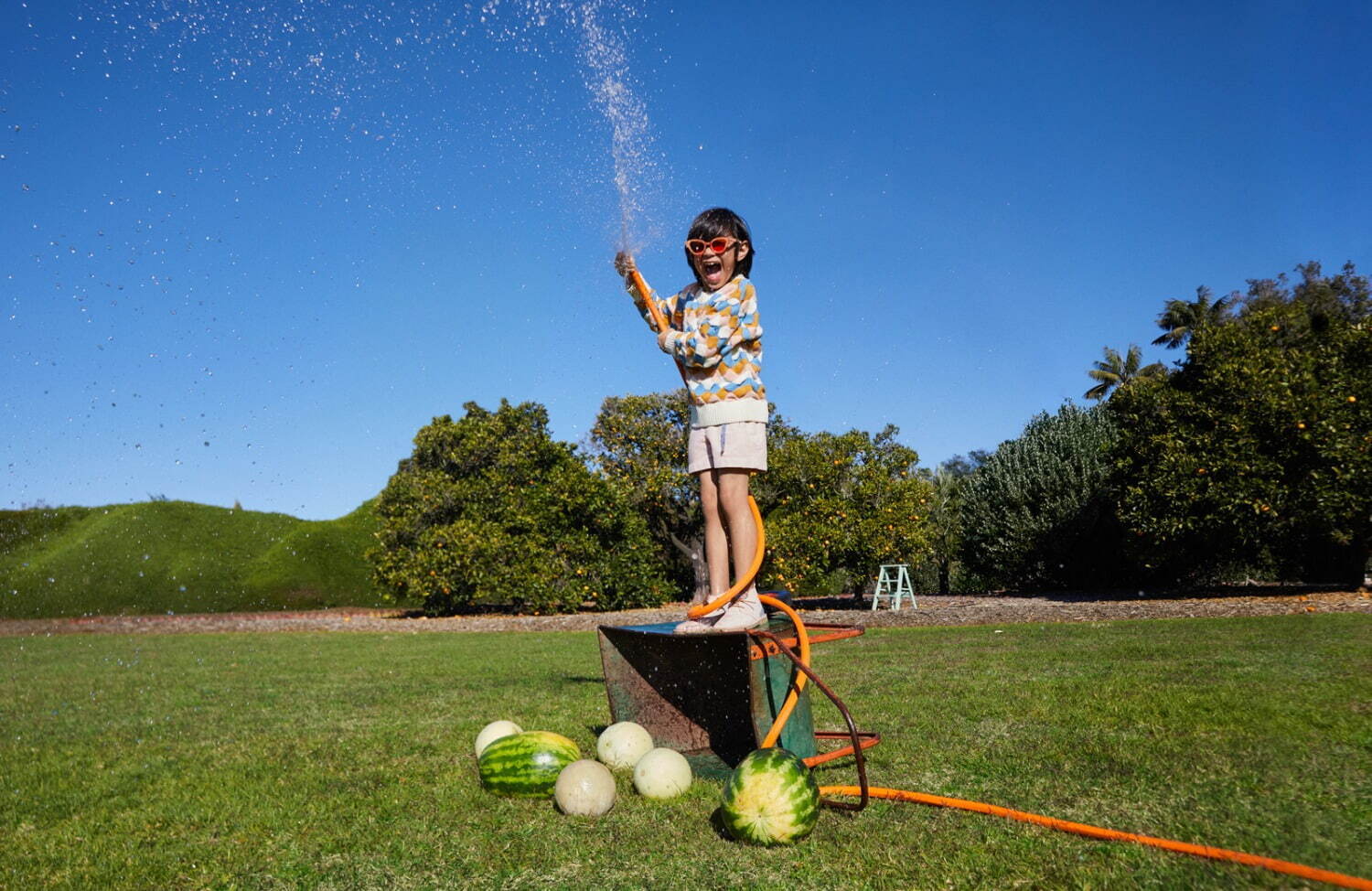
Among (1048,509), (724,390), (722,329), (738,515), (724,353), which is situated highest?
(1048,509)

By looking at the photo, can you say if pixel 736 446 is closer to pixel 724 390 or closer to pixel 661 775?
pixel 724 390

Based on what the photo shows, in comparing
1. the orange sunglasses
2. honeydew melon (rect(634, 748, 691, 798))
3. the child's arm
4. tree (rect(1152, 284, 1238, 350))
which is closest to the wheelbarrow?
honeydew melon (rect(634, 748, 691, 798))

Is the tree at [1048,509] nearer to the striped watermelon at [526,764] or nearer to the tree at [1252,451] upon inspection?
the tree at [1252,451]

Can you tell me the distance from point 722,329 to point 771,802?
2432mm

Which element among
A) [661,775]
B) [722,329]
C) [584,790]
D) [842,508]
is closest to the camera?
[584,790]

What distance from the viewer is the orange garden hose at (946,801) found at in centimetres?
280

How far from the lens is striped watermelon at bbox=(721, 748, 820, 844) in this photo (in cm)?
340

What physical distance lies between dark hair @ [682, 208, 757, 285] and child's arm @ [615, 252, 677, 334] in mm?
240

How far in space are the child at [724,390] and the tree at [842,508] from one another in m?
15.9

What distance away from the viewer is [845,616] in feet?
61.0

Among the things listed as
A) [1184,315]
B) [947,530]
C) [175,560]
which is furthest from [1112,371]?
[175,560]

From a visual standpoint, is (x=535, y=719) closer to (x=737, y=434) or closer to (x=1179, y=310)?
(x=737, y=434)

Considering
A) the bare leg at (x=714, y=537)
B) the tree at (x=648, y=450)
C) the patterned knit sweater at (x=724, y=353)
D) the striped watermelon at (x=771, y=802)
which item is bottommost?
the striped watermelon at (x=771, y=802)

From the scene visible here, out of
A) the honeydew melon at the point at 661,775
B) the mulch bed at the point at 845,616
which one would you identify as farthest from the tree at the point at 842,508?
the honeydew melon at the point at 661,775
